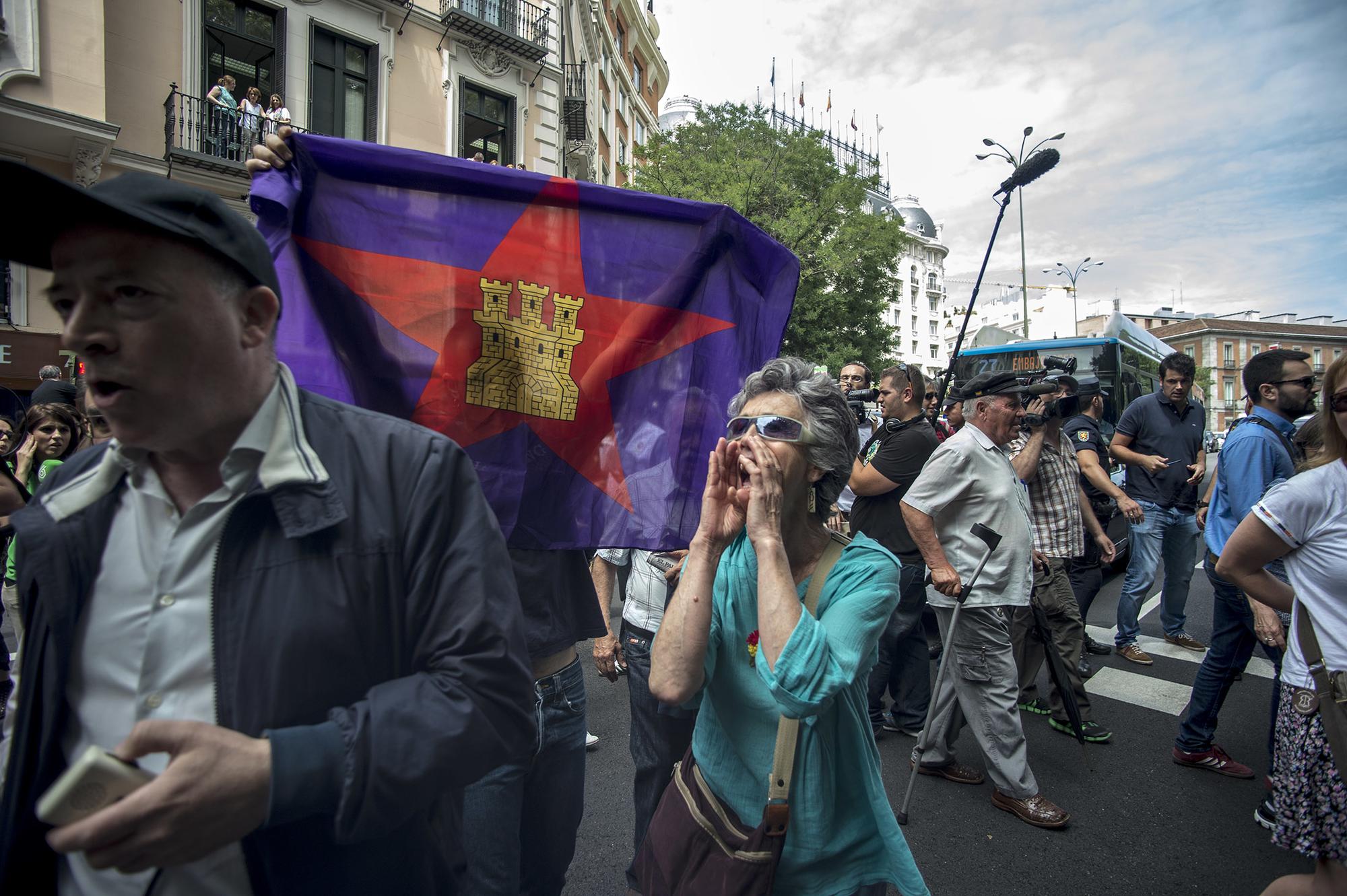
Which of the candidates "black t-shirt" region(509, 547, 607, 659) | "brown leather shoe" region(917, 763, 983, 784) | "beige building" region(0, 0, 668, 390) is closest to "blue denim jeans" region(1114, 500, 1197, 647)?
"brown leather shoe" region(917, 763, 983, 784)

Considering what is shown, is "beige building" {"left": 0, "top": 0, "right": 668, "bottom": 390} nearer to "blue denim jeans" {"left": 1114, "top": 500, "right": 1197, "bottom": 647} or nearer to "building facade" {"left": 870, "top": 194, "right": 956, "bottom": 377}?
"blue denim jeans" {"left": 1114, "top": 500, "right": 1197, "bottom": 647}

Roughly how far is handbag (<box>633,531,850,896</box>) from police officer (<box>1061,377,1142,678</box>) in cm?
410

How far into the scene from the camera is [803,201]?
953 inches

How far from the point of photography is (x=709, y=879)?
1.55m

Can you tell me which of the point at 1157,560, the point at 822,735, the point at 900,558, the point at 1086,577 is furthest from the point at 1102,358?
the point at 822,735

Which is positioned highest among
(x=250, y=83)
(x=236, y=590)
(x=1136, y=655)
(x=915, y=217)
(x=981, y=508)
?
(x=915, y=217)

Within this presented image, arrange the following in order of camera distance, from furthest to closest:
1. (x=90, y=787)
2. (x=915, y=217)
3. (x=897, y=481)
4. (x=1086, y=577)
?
(x=915, y=217) < (x=1086, y=577) < (x=897, y=481) < (x=90, y=787)

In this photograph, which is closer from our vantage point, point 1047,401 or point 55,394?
point 1047,401

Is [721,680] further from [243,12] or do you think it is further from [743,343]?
[243,12]

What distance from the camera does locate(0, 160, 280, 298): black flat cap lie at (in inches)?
39.8

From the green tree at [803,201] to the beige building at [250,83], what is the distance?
4323 mm

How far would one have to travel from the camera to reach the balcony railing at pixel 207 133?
41.1ft

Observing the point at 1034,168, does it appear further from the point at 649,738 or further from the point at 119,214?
the point at 119,214

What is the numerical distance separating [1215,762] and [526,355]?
4135mm
